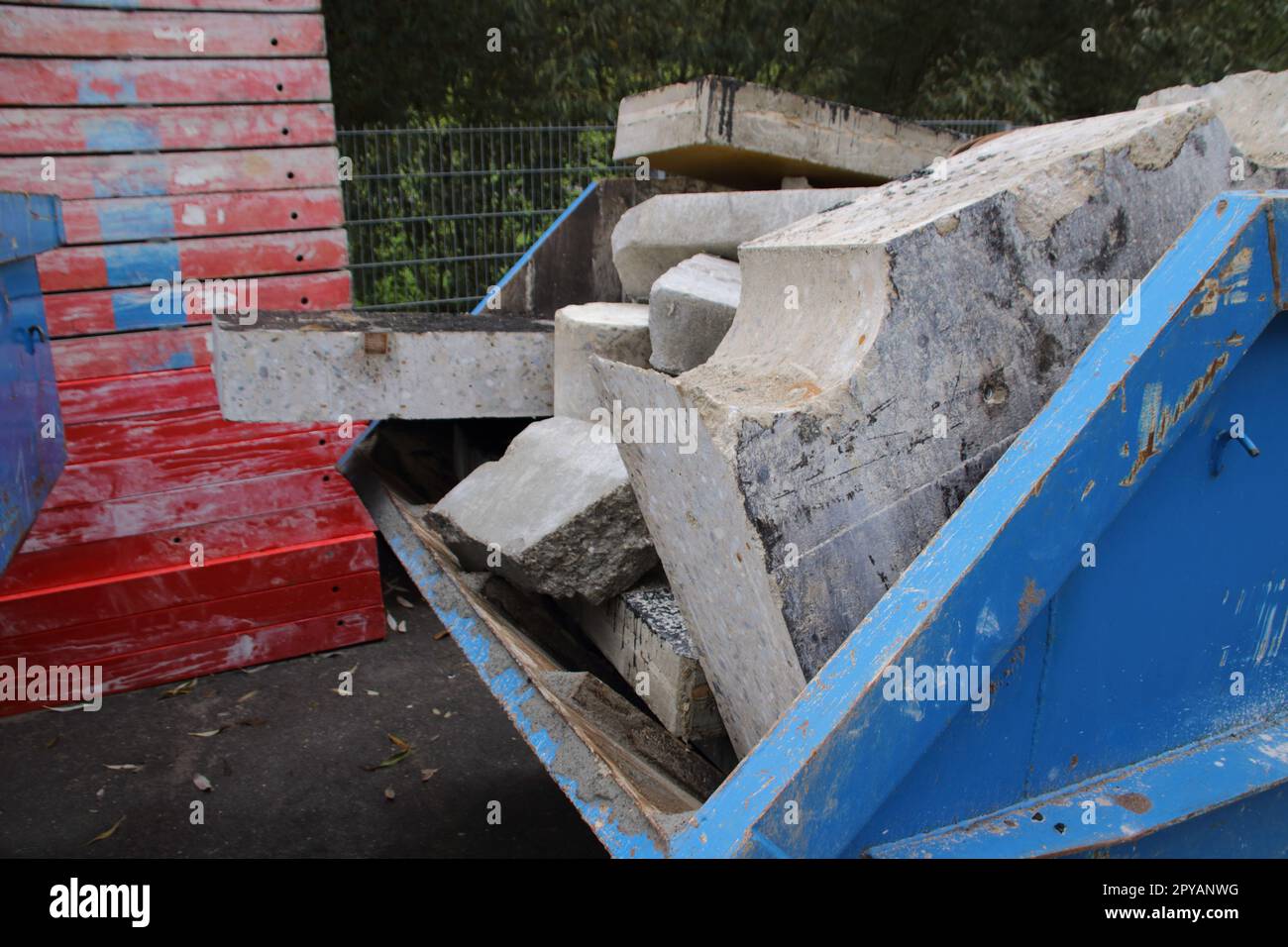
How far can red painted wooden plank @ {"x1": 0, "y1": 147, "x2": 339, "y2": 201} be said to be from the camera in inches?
154

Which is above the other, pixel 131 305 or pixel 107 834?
pixel 131 305

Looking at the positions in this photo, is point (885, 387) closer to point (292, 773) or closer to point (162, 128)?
point (292, 773)

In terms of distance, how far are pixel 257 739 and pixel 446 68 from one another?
630 cm

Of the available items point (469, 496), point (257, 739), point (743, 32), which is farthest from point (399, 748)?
point (743, 32)

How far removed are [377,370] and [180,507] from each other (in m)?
1.99

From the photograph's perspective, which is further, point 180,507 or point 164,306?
point 180,507

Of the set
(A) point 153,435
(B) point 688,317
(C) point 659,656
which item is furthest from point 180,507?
(C) point 659,656

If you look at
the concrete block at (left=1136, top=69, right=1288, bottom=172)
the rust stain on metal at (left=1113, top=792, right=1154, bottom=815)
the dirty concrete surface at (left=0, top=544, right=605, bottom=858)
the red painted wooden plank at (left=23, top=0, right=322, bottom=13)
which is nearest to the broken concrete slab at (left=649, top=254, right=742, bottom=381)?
the concrete block at (left=1136, top=69, right=1288, bottom=172)

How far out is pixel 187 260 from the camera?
422 centimetres

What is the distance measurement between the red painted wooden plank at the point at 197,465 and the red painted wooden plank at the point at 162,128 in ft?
3.80

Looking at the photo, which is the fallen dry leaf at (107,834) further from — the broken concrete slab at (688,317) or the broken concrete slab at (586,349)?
the broken concrete slab at (688,317)

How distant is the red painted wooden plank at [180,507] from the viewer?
4.18m

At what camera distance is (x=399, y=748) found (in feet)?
13.3

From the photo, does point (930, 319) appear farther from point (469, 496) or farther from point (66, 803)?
point (66, 803)
